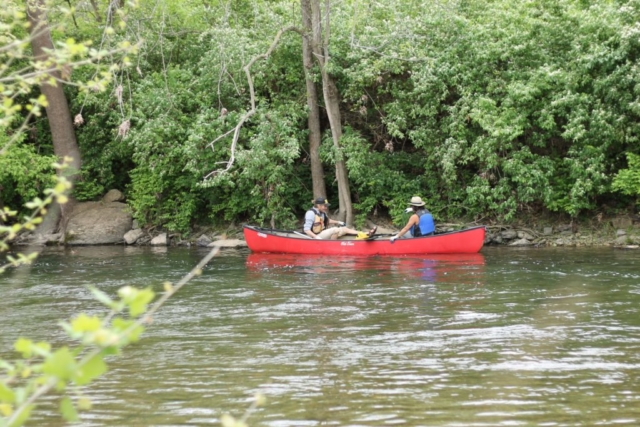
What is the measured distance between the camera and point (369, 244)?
17.6m

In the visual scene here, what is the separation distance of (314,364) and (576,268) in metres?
8.27

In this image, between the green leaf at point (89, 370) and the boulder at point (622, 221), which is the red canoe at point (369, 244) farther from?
the green leaf at point (89, 370)

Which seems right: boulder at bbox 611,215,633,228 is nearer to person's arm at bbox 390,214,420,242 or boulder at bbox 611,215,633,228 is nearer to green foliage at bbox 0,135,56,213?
person's arm at bbox 390,214,420,242

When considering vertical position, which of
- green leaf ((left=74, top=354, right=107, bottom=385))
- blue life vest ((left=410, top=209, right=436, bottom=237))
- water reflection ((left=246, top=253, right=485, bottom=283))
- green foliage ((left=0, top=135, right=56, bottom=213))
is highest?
green foliage ((left=0, top=135, right=56, bottom=213))

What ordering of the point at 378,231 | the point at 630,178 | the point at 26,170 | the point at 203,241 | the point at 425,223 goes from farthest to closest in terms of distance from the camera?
the point at 203,241 → the point at 26,170 → the point at 378,231 → the point at 630,178 → the point at 425,223

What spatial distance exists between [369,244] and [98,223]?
8.63 metres

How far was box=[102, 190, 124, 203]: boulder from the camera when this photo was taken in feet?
77.3

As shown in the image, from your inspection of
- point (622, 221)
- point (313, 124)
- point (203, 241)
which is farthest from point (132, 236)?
point (622, 221)

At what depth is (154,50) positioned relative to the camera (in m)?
22.5

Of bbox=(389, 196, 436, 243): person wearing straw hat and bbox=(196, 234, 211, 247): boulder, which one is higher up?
bbox=(389, 196, 436, 243): person wearing straw hat

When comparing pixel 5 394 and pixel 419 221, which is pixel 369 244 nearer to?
pixel 419 221

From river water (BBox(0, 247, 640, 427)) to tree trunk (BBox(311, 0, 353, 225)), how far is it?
4.85 meters

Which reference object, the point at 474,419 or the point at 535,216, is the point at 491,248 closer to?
the point at 535,216

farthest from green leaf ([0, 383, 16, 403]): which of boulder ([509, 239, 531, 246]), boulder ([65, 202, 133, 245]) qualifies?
boulder ([65, 202, 133, 245])
